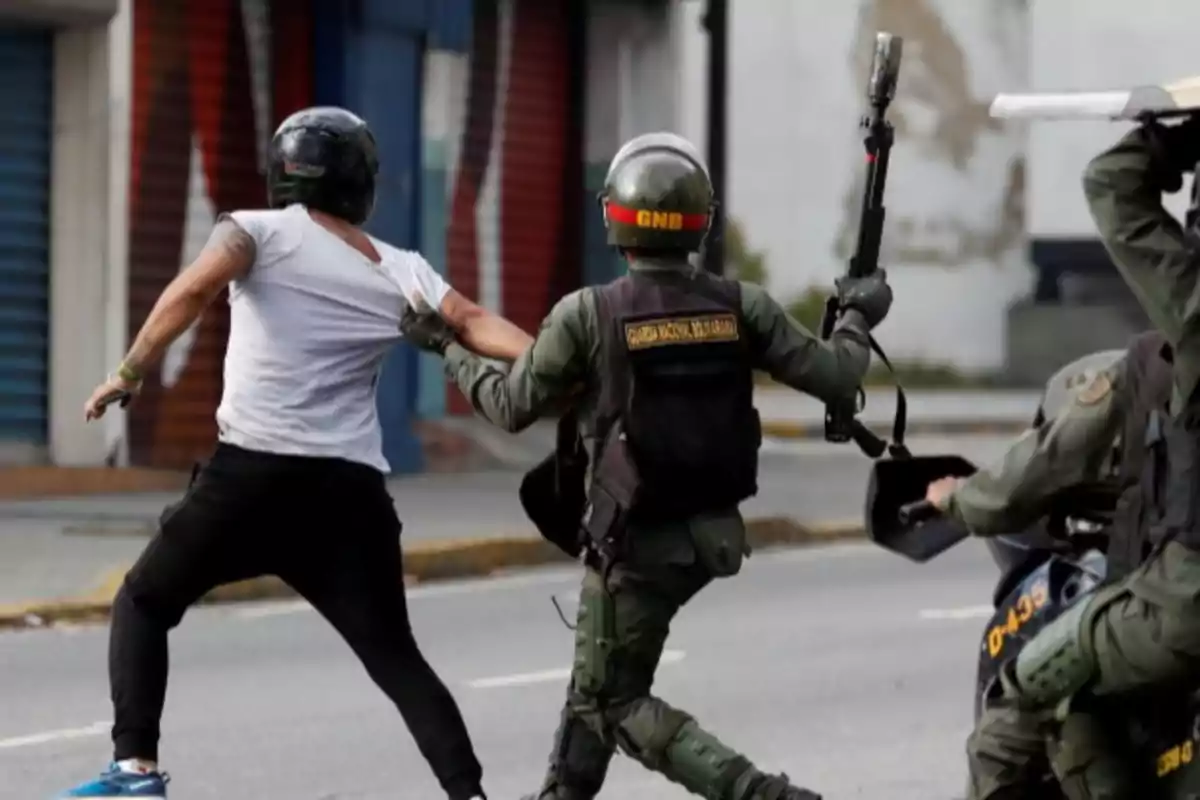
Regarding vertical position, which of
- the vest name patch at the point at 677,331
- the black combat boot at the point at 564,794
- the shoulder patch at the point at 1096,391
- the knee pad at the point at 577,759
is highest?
the shoulder patch at the point at 1096,391

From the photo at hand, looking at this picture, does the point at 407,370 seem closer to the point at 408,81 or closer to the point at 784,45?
the point at 408,81

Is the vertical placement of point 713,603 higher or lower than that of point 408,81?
lower

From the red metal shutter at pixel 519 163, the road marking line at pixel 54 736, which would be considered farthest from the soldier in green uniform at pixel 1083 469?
the red metal shutter at pixel 519 163

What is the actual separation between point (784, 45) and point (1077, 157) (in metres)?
5.39

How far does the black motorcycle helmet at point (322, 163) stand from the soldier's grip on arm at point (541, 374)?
0.60 metres

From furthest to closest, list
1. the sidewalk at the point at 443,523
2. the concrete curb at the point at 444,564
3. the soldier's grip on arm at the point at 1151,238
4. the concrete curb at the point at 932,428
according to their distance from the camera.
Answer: the concrete curb at the point at 932,428 < the sidewalk at the point at 443,523 < the concrete curb at the point at 444,564 < the soldier's grip on arm at the point at 1151,238

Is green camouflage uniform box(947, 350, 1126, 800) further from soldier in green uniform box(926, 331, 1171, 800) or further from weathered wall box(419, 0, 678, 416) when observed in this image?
weathered wall box(419, 0, 678, 416)

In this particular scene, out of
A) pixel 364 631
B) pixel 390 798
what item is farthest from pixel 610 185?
pixel 390 798

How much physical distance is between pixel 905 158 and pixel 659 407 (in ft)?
86.1

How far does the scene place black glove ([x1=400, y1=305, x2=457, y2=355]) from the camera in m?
5.79

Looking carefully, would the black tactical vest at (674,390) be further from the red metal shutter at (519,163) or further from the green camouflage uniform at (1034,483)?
the red metal shutter at (519,163)

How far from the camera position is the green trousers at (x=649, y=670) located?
18.2 feet

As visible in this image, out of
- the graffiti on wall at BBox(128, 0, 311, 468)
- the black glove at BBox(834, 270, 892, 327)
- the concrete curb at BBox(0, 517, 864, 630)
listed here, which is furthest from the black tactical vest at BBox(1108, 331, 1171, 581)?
the graffiti on wall at BBox(128, 0, 311, 468)

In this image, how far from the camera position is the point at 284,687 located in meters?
9.19
